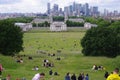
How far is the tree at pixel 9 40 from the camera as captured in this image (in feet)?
198

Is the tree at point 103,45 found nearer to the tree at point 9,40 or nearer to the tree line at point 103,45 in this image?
the tree line at point 103,45

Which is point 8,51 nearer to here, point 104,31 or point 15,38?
point 15,38

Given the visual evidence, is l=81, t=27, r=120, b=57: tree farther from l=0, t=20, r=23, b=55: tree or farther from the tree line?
l=0, t=20, r=23, b=55: tree

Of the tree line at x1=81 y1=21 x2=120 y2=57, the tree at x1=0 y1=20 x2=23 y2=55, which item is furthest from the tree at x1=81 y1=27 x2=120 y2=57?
the tree at x1=0 y1=20 x2=23 y2=55

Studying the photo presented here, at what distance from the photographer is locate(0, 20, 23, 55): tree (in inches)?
2379

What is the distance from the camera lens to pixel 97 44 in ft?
209

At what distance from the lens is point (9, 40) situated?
6119 cm

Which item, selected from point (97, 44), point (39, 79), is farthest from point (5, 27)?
point (39, 79)

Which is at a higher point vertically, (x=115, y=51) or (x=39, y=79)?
(x=39, y=79)

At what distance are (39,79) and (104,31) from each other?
50950 mm

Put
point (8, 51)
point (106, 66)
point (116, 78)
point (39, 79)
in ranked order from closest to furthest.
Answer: point (116, 78), point (39, 79), point (106, 66), point (8, 51)

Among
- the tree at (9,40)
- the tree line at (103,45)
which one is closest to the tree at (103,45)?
the tree line at (103,45)

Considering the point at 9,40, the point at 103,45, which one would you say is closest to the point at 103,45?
the point at 103,45

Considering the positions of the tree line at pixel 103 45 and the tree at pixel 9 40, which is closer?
the tree at pixel 9 40
